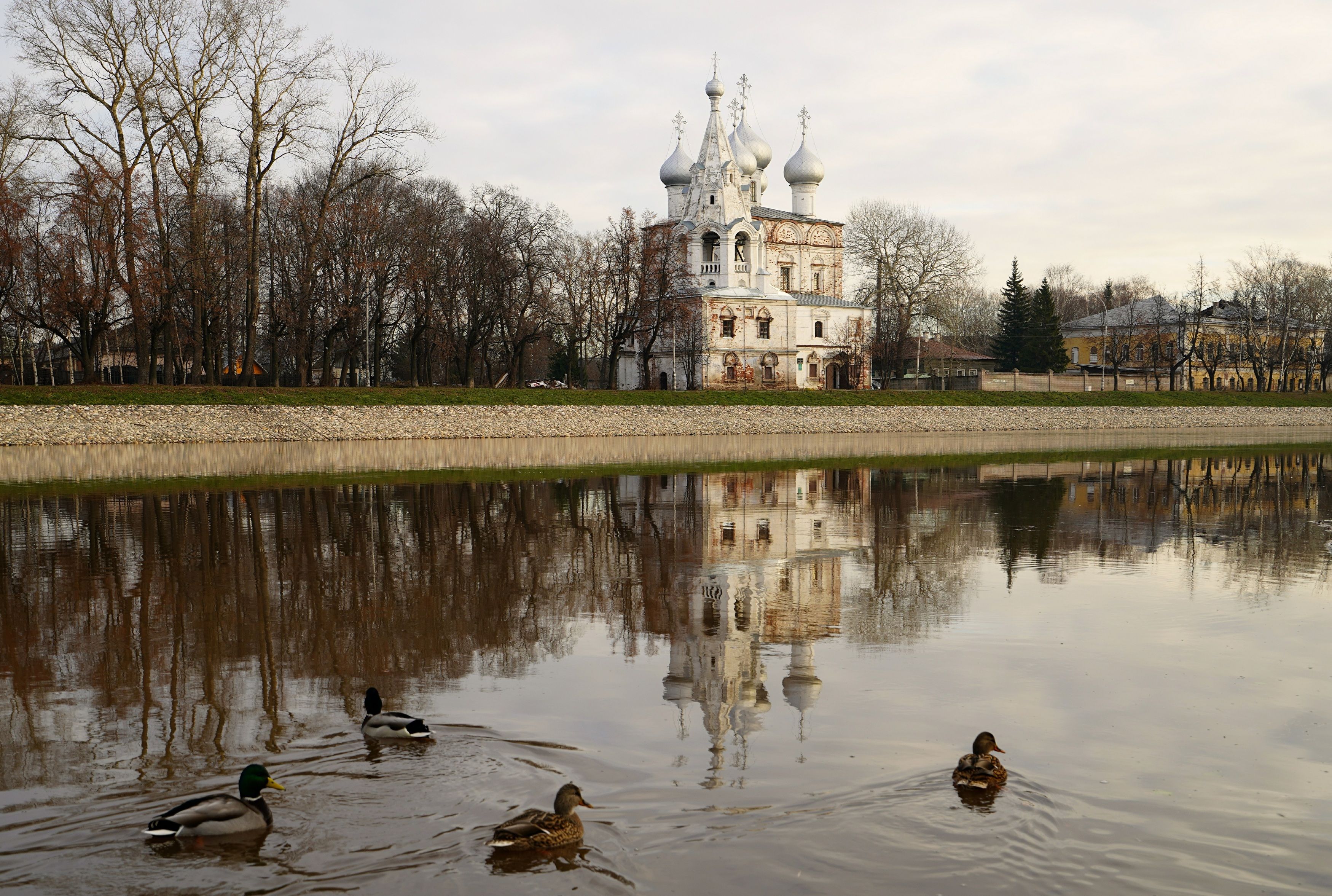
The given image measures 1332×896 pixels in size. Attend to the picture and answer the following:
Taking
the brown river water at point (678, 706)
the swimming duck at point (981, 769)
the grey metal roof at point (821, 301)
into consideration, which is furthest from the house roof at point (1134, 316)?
the swimming duck at point (981, 769)

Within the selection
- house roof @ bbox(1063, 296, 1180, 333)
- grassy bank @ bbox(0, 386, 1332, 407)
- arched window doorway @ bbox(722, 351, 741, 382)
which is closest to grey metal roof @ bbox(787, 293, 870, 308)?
arched window doorway @ bbox(722, 351, 741, 382)

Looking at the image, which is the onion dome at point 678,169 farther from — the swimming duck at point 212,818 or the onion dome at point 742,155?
the swimming duck at point 212,818

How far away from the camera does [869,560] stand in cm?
1428

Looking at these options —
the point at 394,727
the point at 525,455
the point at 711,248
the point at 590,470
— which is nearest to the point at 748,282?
the point at 711,248

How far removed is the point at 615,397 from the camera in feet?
170

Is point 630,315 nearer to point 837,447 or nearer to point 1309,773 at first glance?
point 837,447

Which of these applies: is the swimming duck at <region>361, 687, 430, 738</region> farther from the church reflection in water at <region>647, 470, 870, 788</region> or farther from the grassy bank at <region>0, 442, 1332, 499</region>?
the grassy bank at <region>0, 442, 1332, 499</region>

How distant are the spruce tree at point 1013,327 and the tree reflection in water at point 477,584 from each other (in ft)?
190

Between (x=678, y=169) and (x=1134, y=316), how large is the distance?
39.4 m

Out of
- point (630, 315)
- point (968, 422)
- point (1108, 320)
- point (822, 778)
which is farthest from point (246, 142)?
point (1108, 320)

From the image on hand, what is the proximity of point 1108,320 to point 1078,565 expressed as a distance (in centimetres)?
8361

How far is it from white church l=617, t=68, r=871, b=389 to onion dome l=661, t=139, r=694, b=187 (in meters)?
0.06

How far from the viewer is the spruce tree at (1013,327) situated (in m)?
80.3

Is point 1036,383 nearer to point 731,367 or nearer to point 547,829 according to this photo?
point 731,367
